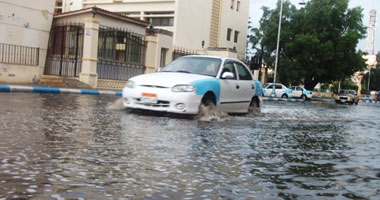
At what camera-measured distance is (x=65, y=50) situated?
2295cm

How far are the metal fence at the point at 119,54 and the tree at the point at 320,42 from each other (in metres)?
26.2

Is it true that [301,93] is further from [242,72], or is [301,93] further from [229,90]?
[229,90]

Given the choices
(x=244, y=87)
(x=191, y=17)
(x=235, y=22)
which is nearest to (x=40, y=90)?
(x=244, y=87)

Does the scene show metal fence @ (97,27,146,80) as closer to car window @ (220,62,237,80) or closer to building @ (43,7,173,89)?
building @ (43,7,173,89)

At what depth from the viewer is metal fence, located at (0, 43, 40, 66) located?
19780mm

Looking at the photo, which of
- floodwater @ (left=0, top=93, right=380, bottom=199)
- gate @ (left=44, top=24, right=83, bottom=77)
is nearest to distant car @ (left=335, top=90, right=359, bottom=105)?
gate @ (left=44, top=24, right=83, bottom=77)

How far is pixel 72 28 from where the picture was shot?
22828mm

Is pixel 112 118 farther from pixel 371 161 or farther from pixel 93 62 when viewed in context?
pixel 93 62

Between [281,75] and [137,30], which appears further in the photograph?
[281,75]

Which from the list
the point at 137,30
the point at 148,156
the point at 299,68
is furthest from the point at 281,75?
the point at 148,156

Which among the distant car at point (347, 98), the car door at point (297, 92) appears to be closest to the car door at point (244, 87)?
the distant car at point (347, 98)

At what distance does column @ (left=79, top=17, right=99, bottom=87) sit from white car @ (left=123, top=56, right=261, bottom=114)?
11.4m

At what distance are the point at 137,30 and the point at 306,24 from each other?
29.6m

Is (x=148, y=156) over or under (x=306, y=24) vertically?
under
